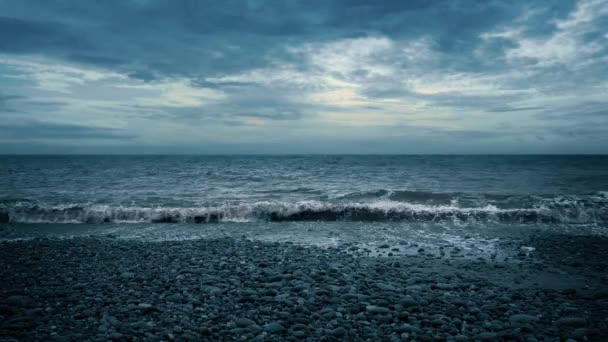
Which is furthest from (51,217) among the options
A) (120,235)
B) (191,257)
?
(191,257)

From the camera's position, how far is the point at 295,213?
56.4 feet

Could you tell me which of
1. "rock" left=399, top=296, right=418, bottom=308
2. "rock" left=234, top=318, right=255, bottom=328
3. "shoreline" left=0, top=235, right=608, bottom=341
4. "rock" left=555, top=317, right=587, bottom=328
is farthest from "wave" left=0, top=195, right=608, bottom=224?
"rock" left=234, top=318, right=255, bottom=328

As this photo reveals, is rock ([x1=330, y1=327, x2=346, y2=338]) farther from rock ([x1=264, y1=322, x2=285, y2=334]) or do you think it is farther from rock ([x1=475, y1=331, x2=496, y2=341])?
rock ([x1=475, y1=331, x2=496, y2=341])

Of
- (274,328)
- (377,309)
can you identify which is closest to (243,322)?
(274,328)

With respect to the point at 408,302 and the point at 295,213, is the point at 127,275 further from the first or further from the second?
the point at 295,213

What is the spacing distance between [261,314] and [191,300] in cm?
139

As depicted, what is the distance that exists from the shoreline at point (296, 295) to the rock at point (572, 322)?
3 cm

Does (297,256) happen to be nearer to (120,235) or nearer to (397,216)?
(120,235)

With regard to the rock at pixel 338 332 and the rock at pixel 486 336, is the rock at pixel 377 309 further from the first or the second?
the rock at pixel 486 336

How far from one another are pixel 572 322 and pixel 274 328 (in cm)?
477

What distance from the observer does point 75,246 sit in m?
10.8

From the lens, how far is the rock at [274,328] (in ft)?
17.2

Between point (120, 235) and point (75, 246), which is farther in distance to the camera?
point (120, 235)

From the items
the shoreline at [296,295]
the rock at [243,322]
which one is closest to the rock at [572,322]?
the shoreline at [296,295]
